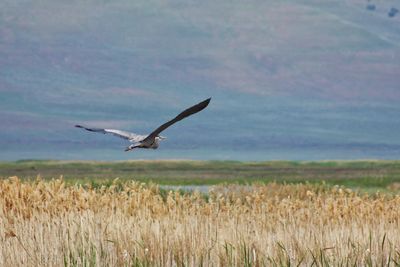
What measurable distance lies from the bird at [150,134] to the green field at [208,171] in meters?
29.8

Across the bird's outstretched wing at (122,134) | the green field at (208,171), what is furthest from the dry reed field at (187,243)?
the green field at (208,171)

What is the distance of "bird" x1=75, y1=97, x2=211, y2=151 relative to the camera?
828 cm

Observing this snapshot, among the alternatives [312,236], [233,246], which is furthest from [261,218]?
[233,246]

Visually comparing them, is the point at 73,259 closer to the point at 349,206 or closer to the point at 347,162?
the point at 349,206

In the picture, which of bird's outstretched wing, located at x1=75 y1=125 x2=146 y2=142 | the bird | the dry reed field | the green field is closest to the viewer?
the bird

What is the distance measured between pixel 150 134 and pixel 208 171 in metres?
48.8

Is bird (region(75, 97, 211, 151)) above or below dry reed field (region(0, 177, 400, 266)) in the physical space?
above

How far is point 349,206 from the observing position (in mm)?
17734

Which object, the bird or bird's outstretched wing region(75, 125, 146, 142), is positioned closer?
the bird

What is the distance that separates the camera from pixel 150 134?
29.4 feet

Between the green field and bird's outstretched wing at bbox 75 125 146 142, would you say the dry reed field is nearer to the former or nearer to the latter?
bird's outstretched wing at bbox 75 125 146 142

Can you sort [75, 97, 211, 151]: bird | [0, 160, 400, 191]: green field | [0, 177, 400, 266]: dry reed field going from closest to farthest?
[75, 97, 211, 151]: bird < [0, 177, 400, 266]: dry reed field < [0, 160, 400, 191]: green field

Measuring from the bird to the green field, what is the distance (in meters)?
29.8

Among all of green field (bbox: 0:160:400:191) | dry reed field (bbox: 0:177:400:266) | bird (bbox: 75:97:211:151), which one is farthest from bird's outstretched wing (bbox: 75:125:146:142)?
green field (bbox: 0:160:400:191)
